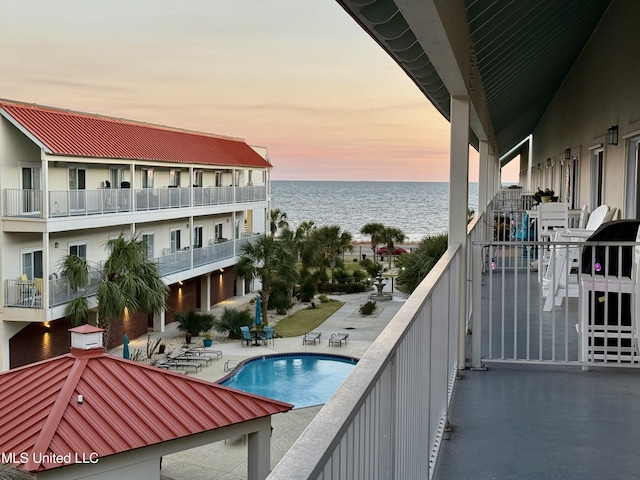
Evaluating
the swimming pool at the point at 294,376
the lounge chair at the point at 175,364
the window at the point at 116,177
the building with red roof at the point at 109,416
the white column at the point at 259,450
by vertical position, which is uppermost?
the window at the point at 116,177

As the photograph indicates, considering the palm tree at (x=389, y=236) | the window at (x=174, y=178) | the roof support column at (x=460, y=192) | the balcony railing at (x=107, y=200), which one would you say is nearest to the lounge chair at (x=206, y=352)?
the balcony railing at (x=107, y=200)

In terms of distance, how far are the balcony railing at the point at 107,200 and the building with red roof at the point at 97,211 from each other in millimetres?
38

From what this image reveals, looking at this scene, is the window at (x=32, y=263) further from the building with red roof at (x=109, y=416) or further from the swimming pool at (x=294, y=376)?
the building with red roof at (x=109, y=416)

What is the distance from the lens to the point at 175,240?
32719 millimetres

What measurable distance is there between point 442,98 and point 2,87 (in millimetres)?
56841

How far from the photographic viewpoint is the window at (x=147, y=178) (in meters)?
30.7

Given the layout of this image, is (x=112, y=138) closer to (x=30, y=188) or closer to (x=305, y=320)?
(x=30, y=188)

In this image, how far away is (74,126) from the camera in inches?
1066

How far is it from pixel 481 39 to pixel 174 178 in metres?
27.9

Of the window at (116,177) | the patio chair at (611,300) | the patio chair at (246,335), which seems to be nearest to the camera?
the patio chair at (611,300)

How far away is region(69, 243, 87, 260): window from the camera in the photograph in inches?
1000

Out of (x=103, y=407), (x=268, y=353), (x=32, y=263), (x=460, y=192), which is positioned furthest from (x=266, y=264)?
(x=460, y=192)

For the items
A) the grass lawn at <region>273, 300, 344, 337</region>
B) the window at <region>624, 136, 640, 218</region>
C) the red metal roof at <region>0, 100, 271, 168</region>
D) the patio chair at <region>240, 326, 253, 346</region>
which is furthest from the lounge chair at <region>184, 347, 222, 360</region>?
the window at <region>624, 136, 640, 218</region>

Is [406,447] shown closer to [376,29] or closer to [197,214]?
[376,29]
